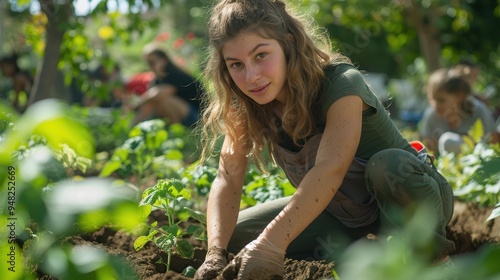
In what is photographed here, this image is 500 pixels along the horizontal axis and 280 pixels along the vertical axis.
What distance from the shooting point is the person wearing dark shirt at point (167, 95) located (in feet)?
22.6

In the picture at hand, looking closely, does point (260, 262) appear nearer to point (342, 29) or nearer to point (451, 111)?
point (451, 111)

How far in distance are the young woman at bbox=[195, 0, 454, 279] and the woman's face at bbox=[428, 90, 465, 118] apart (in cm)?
265

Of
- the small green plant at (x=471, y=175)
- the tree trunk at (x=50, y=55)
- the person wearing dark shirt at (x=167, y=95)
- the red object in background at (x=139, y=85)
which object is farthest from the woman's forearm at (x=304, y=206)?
the red object in background at (x=139, y=85)

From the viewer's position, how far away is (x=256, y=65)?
221 centimetres

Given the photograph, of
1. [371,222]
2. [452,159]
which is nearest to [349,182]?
[371,222]

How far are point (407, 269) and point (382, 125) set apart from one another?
174 cm

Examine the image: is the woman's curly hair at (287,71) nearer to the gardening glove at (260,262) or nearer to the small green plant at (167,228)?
the small green plant at (167,228)

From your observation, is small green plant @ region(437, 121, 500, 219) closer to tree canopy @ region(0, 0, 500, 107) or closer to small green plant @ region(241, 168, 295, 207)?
small green plant @ region(241, 168, 295, 207)

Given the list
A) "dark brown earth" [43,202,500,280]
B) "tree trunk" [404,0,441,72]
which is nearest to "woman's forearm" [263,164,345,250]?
"dark brown earth" [43,202,500,280]

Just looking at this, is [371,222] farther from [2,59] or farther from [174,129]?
[2,59]

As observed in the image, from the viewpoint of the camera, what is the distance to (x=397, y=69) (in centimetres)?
1340

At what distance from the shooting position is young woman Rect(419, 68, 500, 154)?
503cm

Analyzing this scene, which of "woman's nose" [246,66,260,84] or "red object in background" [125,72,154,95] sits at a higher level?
"woman's nose" [246,66,260,84]

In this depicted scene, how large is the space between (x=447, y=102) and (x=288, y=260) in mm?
3175
